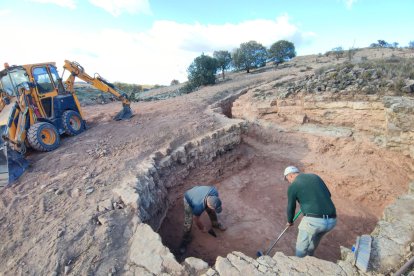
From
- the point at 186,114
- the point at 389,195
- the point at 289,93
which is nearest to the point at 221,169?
the point at 186,114

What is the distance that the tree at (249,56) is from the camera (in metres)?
24.8

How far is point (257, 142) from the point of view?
900cm

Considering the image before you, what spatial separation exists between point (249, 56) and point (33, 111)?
69.7 ft

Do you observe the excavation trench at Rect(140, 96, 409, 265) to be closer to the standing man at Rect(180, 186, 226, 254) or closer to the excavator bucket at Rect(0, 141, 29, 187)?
the standing man at Rect(180, 186, 226, 254)

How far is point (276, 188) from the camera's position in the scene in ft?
24.5

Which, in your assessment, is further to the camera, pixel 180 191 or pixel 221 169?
pixel 221 169

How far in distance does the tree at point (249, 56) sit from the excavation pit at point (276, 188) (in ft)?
56.7

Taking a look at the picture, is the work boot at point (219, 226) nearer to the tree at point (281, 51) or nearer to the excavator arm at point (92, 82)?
the excavator arm at point (92, 82)

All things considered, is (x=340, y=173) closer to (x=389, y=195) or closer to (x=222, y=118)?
(x=389, y=195)

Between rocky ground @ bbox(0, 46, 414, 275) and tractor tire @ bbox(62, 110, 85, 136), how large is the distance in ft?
1.04

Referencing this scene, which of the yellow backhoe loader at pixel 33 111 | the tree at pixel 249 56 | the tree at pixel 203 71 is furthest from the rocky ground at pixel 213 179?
the tree at pixel 249 56

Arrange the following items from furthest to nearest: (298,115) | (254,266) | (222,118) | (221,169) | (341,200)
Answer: (222,118) → (298,115) → (221,169) → (341,200) → (254,266)

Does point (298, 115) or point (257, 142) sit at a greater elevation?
point (298, 115)

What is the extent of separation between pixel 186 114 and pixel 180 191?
380cm
